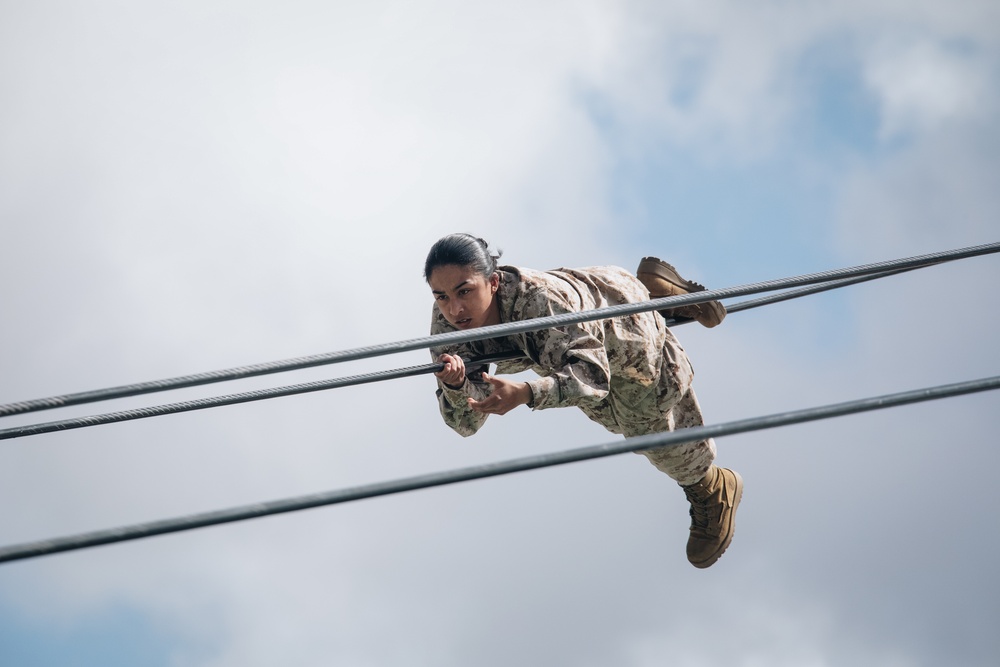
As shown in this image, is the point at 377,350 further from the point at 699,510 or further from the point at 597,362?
the point at 699,510

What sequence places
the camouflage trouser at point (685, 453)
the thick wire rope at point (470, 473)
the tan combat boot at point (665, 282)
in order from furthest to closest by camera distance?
the tan combat boot at point (665, 282), the camouflage trouser at point (685, 453), the thick wire rope at point (470, 473)

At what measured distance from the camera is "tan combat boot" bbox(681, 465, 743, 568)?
863cm

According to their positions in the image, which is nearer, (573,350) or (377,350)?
(377,350)

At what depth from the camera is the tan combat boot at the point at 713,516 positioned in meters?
8.63

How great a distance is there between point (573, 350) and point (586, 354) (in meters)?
0.07

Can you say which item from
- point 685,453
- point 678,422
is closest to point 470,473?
point 678,422

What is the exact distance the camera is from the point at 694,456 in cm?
827

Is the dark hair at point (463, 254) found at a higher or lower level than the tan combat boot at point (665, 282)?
lower

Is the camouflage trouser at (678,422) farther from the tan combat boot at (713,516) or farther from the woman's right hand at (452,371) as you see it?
the woman's right hand at (452,371)

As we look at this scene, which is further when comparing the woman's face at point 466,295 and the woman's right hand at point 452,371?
the woman's face at point 466,295

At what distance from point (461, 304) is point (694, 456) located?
2007mm

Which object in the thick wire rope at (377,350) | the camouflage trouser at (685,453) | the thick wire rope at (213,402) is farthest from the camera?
the camouflage trouser at (685,453)

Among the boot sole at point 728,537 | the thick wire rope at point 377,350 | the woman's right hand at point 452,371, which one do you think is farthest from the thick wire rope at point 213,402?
the boot sole at point 728,537

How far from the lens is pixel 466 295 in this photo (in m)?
7.04
